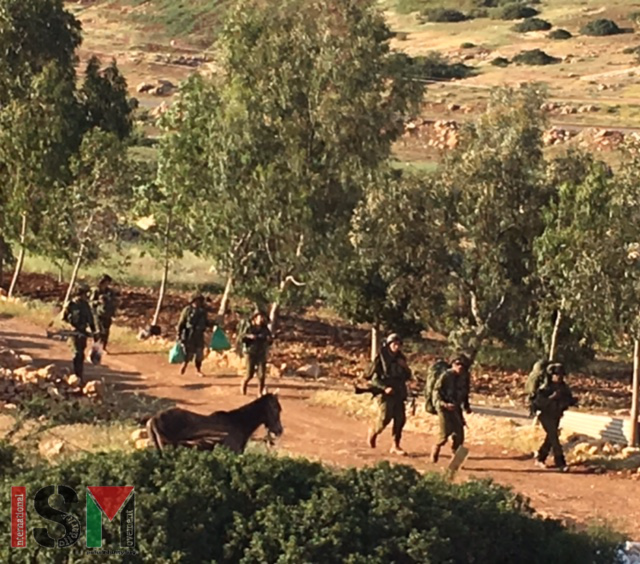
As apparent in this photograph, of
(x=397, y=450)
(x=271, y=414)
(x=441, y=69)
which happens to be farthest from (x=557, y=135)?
(x=271, y=414)

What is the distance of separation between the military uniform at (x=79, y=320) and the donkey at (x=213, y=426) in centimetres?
576

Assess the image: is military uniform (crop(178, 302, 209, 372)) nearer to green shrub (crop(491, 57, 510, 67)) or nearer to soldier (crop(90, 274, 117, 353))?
soldier (crop(90, 274, 117, 353))

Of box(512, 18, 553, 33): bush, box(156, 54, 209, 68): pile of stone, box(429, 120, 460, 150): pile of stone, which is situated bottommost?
box(429, 120, 460, 150): pile of stone

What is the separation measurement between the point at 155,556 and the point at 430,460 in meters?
6.93

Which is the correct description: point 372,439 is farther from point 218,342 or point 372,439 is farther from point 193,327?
point 218,342

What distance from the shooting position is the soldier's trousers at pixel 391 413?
16.7 meters

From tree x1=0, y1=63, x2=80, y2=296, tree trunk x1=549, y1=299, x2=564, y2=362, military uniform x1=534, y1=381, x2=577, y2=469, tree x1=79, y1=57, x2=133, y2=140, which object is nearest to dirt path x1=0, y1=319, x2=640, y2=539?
military uniform x1=534, y1=381, x2=577, y2=469

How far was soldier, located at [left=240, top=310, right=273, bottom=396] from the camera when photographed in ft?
65.0

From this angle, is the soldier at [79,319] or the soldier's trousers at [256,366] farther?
the soldier's trousers at [256,366]

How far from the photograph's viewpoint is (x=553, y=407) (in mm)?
16172

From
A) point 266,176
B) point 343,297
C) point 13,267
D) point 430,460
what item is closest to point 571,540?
point 430,460

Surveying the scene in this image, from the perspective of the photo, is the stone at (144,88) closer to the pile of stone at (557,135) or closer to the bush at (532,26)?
the pile of stone at (557,135)

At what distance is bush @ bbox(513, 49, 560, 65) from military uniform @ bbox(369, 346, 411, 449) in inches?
2519

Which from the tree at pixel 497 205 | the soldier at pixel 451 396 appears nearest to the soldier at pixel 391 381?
the soldier at pixel 451 396
